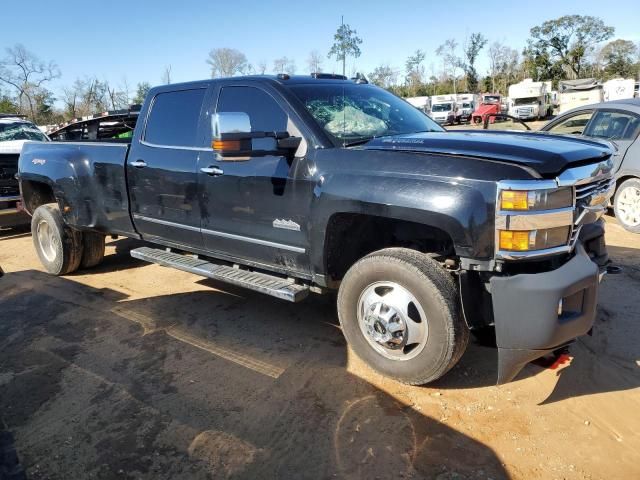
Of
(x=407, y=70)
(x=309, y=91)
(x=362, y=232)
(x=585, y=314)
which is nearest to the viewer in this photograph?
(x=585, y=314)

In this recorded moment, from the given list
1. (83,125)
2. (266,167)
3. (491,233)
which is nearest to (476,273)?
(491,233)

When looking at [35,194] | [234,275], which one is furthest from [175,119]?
[35,194]

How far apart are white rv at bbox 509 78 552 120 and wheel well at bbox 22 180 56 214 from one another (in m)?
36.4

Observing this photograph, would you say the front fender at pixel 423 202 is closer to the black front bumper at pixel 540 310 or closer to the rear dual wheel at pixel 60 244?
the black front bumper at pixel 540 310

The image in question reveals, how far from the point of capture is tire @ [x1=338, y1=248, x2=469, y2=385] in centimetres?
303

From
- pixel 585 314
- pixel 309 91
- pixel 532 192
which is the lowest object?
pixel 585 314

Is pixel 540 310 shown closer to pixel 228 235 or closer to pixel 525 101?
pixel 228 235

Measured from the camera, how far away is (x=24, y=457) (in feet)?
9.04

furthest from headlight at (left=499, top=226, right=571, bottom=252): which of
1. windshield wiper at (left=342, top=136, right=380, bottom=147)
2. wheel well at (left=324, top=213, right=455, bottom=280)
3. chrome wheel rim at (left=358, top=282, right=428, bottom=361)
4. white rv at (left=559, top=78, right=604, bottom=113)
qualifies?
white rv at (left=559, top=78, right=604, bottom=113)

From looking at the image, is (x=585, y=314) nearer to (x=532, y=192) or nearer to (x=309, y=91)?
(x=532, y=192)

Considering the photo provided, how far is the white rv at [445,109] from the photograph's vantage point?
3831 cm

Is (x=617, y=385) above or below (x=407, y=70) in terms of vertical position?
below

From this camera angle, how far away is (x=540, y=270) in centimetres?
289

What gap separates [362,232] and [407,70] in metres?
65.4
